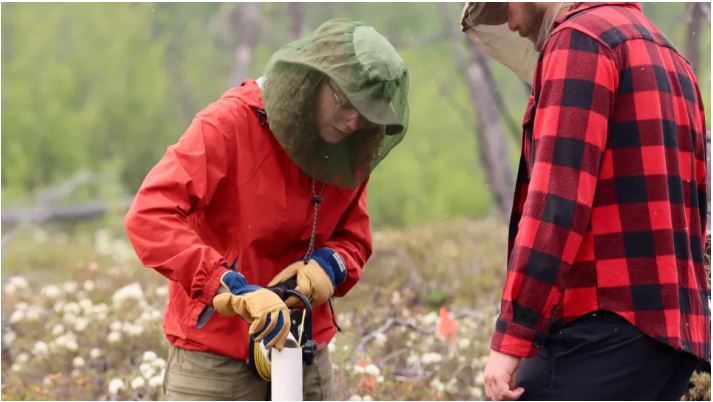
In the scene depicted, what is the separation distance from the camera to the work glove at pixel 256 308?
3.12 meters

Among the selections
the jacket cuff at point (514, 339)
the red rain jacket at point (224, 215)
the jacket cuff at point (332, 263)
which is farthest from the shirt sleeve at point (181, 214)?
the jacket cuff at point (514, 339)

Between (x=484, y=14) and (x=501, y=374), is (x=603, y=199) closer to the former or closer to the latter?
(x=501, y=374)

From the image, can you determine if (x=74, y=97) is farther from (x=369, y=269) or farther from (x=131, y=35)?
(x=369, y=269)

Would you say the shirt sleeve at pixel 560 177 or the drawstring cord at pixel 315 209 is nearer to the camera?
the shirt sleeve at pixel 560 177

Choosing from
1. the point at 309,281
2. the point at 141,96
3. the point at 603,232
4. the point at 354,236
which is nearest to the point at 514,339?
the point at 603,232

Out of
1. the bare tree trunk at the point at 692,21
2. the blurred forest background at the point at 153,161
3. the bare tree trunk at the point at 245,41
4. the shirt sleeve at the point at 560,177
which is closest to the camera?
the shirt sleeve at the point at 560,177

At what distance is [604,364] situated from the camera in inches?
104

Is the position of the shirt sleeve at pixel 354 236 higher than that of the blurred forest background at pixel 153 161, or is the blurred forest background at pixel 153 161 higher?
the shirt sleeve at pixel 354 236

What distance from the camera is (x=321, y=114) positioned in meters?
3.43

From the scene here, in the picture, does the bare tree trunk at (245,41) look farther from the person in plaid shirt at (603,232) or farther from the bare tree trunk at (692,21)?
the person in plaid shirt at (603,232)

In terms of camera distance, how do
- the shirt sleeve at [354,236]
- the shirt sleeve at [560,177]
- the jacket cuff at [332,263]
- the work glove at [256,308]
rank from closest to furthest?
1. the shirt sleeve at [560,177]
2. the work glove at [256,308]
3. the jacket cuff at [332,263]
4. the shirt sleeve at [354,236]

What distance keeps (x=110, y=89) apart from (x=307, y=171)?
1407 inches

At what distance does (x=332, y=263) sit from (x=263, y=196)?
13.7 inches

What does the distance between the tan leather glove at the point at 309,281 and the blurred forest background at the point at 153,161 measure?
4.96 feet
